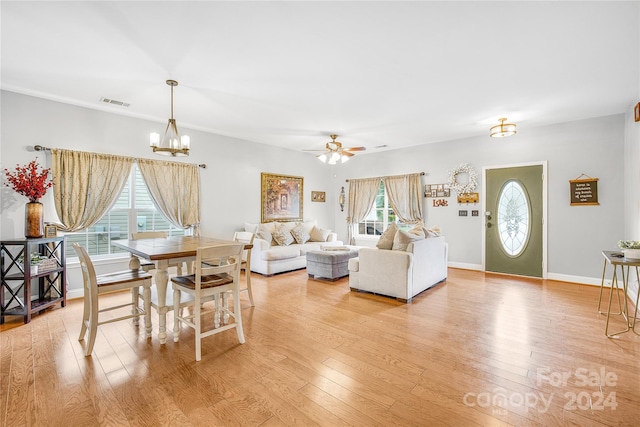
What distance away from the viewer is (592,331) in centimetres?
296

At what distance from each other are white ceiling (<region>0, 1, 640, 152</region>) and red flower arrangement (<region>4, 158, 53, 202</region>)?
100 centimetres

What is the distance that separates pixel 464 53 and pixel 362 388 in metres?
3.03

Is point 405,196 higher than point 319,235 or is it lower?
higher

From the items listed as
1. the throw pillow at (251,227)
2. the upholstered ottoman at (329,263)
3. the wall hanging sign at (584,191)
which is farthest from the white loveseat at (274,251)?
→ the wall hanging sign at (584,191)

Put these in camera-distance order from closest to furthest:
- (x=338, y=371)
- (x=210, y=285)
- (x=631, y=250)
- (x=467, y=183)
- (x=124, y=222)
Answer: (x=338, y=371), (x=210, y=285), (x=631, y=250), (x=124, y=222), (x=467, y=183)

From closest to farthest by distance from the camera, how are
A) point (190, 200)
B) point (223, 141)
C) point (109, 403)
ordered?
point (109, 403) → point (190, 200) → point (223, 141)

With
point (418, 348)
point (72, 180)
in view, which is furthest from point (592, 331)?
point (72, 180)

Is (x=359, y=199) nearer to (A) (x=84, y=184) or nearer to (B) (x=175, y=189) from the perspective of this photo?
(B) (x=175, y=189)

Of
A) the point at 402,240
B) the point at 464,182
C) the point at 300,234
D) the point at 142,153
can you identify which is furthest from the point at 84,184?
the point at 464,182

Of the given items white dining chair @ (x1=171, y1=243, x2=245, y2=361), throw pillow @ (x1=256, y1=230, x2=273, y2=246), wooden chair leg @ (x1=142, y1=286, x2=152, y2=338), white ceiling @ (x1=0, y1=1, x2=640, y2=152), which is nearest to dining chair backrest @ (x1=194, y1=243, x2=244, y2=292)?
white dining chair @ (x1=171, y1=243, x2=245, y2=361)

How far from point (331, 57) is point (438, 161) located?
423 cm

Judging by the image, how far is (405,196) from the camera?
669cm

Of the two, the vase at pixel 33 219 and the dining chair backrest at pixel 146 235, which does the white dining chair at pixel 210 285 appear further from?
the vase at pixel 33 219

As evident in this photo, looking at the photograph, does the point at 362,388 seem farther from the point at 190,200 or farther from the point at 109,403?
the point at 190,200
